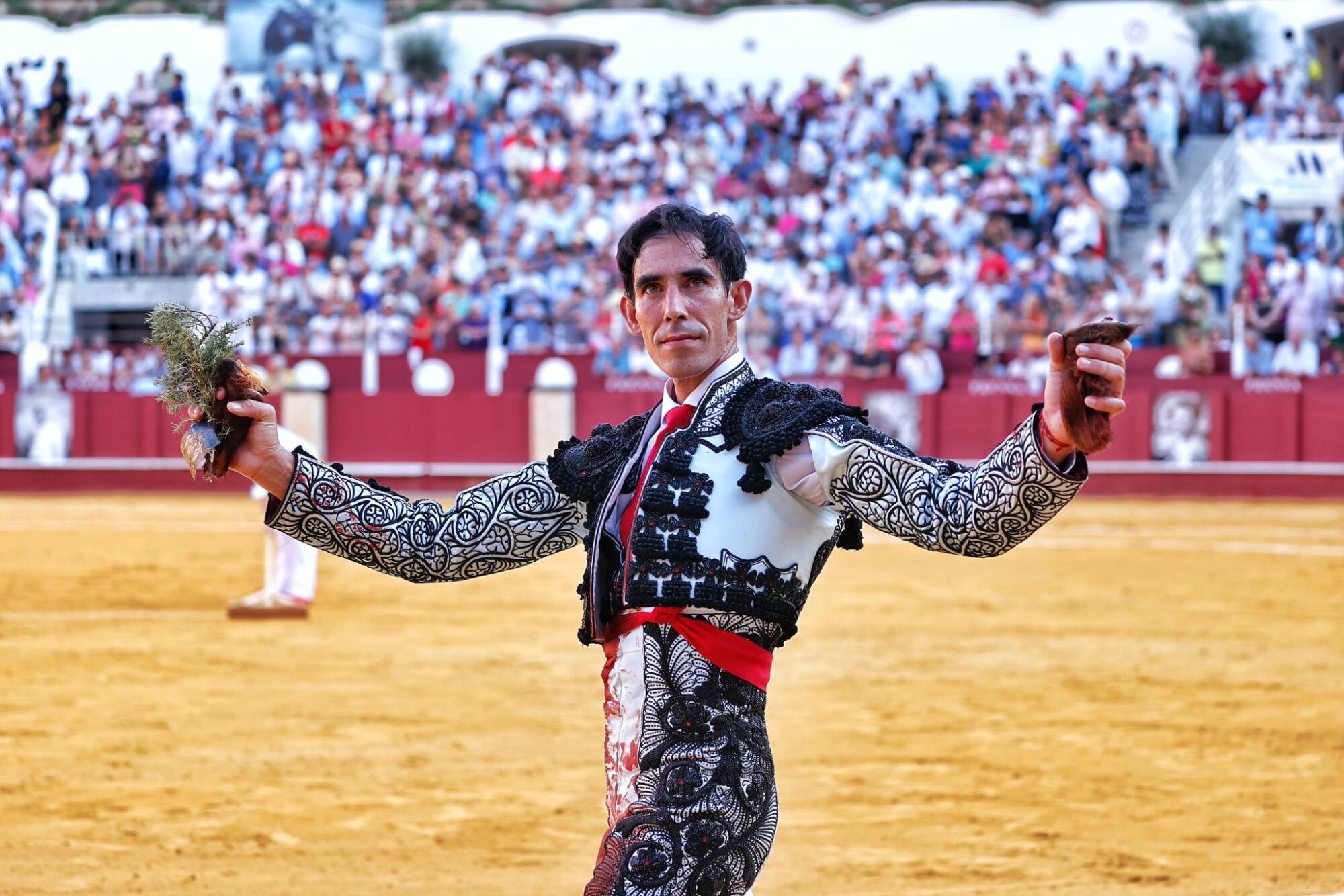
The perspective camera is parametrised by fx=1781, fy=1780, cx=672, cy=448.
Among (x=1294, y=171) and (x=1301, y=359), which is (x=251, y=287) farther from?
(x=1294, y=171)

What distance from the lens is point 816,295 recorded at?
1459 cm

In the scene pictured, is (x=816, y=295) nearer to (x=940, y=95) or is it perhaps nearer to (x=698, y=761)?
(x=940, y=95)

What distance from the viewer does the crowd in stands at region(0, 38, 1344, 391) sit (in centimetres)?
1440

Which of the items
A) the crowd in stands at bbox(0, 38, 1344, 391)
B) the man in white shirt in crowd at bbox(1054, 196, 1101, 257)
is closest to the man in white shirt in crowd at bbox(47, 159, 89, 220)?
the crowd in stands at bbox(0, 38, 1344, 391)

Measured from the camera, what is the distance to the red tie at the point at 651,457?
220 cm

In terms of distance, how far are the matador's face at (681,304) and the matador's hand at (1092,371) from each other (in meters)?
0.45

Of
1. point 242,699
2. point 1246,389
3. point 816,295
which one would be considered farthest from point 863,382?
point 242,699

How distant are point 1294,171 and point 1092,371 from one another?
1431 centimetres

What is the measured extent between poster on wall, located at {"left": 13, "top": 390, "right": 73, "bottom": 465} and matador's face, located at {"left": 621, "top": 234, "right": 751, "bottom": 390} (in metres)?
14.0

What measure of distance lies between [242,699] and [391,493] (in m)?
3.77

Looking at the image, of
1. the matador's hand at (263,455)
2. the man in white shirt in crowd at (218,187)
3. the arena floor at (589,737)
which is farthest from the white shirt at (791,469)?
the man in white shirt in crowd at (218,187)

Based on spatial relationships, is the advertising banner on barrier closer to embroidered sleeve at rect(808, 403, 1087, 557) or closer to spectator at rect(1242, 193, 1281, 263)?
spectator at rect(1242, 193, 1281, 263)

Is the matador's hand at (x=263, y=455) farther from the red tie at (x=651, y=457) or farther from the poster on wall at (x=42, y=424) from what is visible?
the poster on wall at (x=42, y=424)

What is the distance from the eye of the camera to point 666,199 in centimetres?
1511
